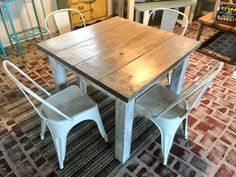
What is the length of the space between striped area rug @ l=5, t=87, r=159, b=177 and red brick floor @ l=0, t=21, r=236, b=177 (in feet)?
0.17

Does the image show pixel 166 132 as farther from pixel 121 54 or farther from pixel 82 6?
pixel 82 6

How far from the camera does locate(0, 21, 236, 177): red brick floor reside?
1436mm

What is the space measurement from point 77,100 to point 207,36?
2.77m

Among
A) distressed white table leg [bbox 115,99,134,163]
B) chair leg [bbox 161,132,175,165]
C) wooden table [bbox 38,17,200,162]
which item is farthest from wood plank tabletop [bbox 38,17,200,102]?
chair leg [bbox 161,132,175,165]

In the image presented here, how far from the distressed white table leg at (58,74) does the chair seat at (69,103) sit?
16 cm

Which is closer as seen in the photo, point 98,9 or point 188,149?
point 188,149

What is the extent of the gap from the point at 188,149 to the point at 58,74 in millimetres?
1221

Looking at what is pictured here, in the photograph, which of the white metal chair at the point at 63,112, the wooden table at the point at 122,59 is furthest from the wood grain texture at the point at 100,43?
the white metal chair at the point at 63,112

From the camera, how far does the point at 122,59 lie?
4.24 ft

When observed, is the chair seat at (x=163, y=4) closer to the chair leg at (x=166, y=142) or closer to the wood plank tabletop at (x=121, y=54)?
the wood plank tabletop at (x=121, y=54)

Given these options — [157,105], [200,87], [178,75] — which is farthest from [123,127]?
[178,75]

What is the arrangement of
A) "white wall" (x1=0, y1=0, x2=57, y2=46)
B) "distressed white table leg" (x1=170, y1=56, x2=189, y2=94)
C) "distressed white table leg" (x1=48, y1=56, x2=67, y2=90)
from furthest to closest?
"white wall" (x1=0, y1=0, x2=57, y2=46) → "distressed white table leg" (x1=170, y1=56, x2=189, y2=94) → "distressed white table leg" (x1=48, y1=56, x2=67, y2=90)

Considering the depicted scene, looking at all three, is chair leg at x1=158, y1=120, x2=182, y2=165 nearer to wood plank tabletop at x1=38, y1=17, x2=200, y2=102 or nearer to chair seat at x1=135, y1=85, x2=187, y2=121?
chair seat at x1=135, y1=85, x2=187, y2=121

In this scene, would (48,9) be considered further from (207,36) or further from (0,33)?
(207,36)
